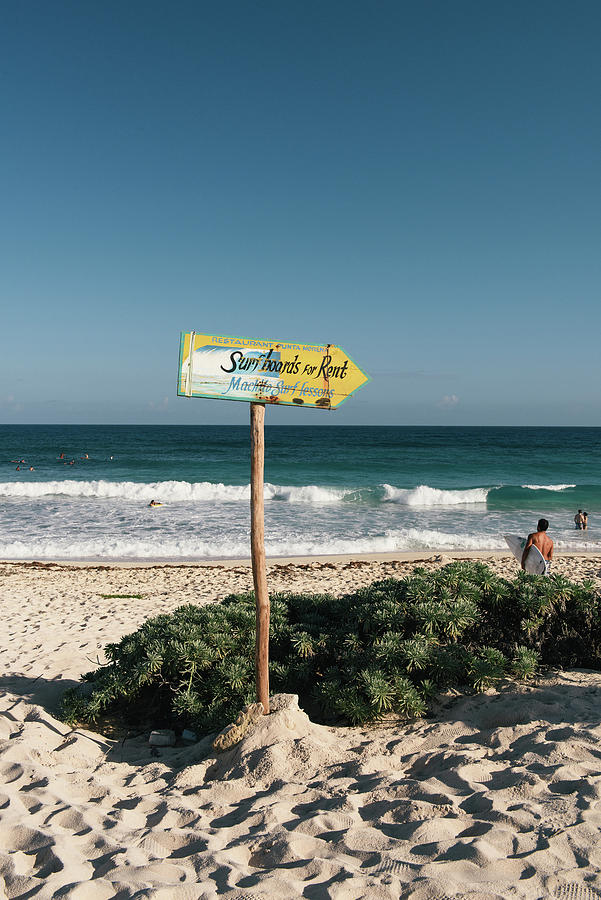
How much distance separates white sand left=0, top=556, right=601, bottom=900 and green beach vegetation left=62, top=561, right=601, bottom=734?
0.85 feet

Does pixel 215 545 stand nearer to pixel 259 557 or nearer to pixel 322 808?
pixel 259 557

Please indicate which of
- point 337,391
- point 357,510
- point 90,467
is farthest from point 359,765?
point 90,467

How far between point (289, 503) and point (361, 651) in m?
21.6

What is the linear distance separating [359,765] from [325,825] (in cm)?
77

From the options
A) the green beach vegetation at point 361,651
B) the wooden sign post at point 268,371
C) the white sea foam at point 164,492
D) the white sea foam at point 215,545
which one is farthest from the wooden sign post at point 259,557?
the white sea foam at point 164,492

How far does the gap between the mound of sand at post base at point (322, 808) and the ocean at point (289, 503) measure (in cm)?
1202

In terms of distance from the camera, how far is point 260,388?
4.13 meters

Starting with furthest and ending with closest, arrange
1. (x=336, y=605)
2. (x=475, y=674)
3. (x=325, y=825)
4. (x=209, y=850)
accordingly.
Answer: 1. (x=336, y=605)
2. (x=475, y=674)
3. (x=325, y=825)
4. (x=209, y=850)

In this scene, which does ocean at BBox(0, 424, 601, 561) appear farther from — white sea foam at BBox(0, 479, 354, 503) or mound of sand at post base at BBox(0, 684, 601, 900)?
mound of sand at post base at BBox(0, 684, 601, 900)

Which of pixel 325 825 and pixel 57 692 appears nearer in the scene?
pixel 325 825

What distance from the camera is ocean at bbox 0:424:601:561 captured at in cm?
1731

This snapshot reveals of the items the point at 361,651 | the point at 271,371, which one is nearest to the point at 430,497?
the point at 361,651

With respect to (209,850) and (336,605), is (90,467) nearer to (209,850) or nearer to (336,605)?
(336,605)

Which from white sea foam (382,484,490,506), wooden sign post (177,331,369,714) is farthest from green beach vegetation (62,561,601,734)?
white sea foam (382,484,490,506)
